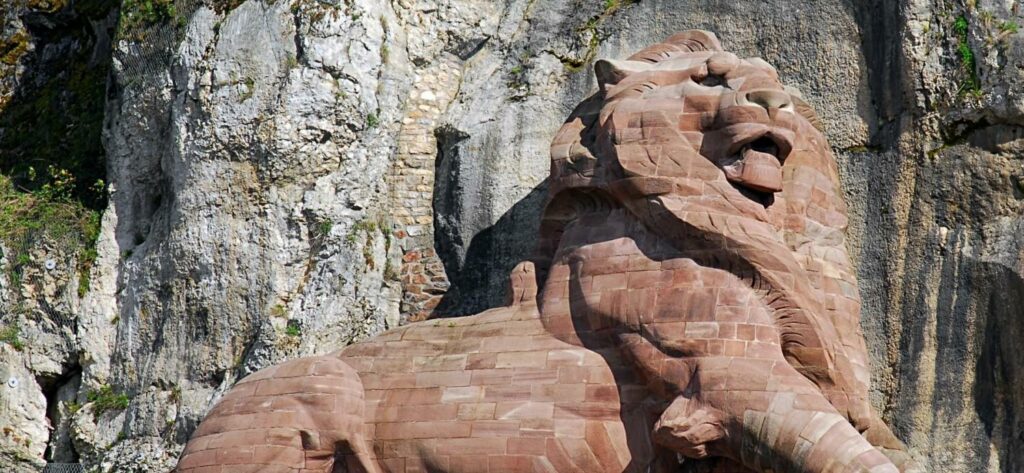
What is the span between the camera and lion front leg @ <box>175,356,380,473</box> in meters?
15.6

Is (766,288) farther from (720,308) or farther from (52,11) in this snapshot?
(52,11)

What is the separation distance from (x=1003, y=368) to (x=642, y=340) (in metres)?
3.60

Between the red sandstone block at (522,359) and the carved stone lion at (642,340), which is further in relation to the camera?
the red sandstone block at (522,359)

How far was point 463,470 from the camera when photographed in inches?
593

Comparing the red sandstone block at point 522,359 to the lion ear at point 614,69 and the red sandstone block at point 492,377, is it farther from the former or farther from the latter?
the lion ear at point 614,69

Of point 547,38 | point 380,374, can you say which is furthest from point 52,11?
point 380,374

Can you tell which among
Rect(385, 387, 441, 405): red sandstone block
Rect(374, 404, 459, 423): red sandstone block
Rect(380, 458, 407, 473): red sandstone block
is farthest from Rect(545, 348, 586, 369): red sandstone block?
Rect(380, 458, 407, 473): red sandstone block

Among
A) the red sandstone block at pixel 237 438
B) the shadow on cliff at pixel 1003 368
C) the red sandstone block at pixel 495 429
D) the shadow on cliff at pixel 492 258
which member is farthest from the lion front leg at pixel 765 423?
the shadow on cliff at pixel 492 258

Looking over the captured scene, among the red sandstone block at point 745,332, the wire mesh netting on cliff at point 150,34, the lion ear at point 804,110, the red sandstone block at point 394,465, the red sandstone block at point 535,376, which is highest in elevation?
the wire mesh netting on cliff at point 150,34

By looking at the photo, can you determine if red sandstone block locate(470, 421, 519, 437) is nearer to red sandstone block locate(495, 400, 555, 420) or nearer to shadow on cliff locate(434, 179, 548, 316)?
red sandstone block locate(495, 400, 555, 420)

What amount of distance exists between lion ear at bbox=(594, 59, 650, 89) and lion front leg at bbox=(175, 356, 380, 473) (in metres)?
3.32

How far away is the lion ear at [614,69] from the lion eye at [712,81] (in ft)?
2.13

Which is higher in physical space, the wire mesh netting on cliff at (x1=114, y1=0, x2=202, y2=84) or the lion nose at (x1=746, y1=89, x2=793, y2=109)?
the wire mesh netting on cliff at (x1=114, y1=0, x2=202, y2=84)

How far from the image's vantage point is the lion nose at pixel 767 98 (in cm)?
1535
